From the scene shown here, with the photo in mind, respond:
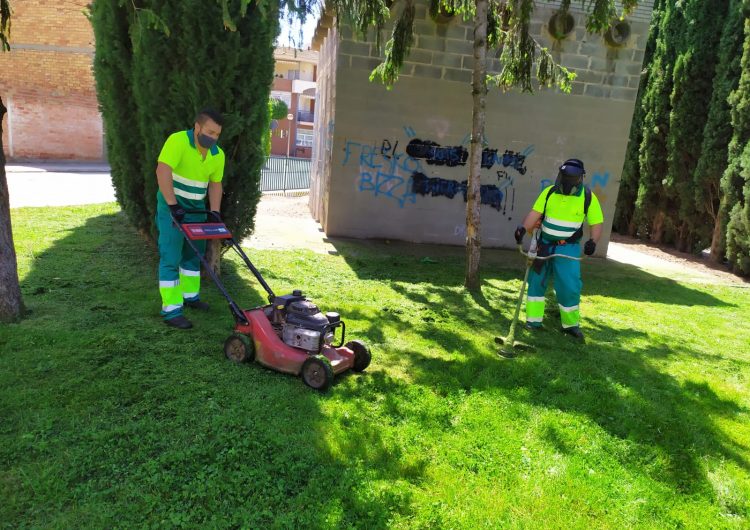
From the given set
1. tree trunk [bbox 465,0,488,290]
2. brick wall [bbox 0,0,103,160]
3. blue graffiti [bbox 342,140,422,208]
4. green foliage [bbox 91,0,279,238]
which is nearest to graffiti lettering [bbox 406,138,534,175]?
blue graffiti [bbox 342,140,422,208]

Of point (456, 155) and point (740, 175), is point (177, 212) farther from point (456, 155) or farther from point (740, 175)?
point (740, 175)

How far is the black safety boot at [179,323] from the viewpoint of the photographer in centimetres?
510

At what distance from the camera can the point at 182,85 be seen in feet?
19.3

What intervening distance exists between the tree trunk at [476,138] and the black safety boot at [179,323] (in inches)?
162

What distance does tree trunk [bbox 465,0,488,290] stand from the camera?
23.6ft

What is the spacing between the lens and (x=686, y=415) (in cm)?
424

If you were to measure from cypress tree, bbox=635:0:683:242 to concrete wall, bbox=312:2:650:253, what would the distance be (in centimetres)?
412

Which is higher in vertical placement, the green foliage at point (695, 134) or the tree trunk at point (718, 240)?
the green foliage at point (695, 134)

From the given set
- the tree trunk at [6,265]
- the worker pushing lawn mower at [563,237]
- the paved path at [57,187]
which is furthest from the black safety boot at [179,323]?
the paved path at [57,187]

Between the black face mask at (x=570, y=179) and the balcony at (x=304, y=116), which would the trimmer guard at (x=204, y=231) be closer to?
the black face mask at (x=570, y=179)

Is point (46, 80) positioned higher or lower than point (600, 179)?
higher

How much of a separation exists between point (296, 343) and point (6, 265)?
2705 millimetres

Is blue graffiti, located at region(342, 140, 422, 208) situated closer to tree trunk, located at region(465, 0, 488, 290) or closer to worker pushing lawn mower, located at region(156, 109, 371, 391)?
tree trunk, located at region(465, 0, 488, 290)

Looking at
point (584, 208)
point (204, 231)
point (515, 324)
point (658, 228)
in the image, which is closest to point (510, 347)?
point (515, 324)
